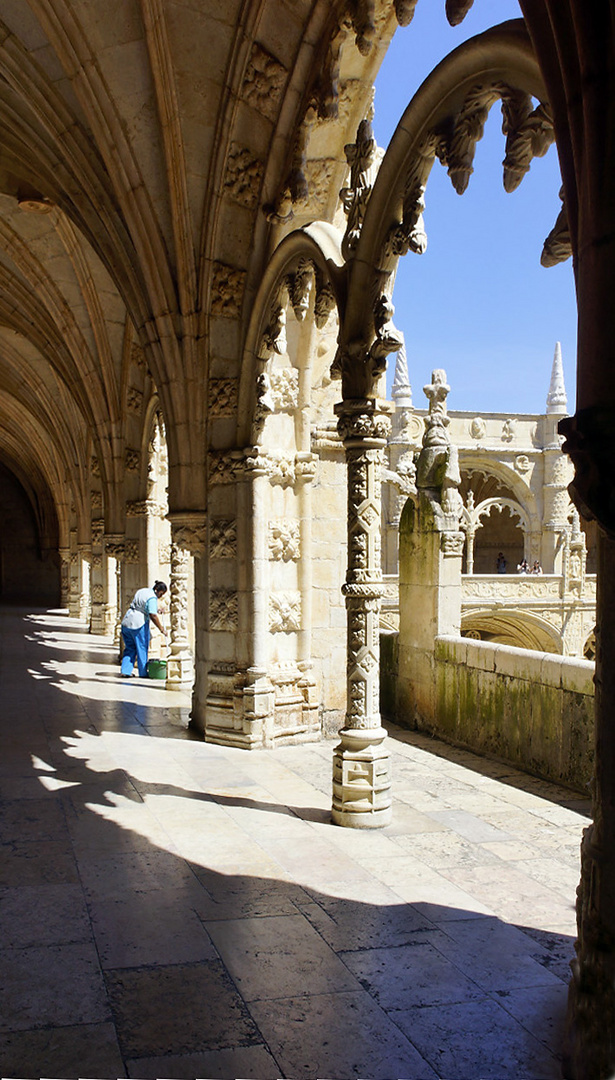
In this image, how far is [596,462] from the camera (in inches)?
78.2

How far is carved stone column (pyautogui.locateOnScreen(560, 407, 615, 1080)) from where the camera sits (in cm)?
199

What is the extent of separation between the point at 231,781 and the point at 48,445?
16088 millimetres

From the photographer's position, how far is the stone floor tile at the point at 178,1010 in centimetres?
237

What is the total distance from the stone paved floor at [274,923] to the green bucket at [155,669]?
3.86m

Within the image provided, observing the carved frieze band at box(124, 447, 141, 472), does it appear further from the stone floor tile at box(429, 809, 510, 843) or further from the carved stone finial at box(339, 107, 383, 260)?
the stone floor tile at box(429, 809, 510, 843)

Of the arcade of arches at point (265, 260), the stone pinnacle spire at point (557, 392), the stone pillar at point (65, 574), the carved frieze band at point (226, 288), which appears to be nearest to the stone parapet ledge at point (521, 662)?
the arcade of arches at point (265, 260)

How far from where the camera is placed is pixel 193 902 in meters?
3.33

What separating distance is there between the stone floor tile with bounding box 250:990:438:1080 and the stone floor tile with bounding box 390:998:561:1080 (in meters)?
0.05

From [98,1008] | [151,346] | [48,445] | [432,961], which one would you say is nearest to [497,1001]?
[432,961]

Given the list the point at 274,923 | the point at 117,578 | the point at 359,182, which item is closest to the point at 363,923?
the point at 274,923

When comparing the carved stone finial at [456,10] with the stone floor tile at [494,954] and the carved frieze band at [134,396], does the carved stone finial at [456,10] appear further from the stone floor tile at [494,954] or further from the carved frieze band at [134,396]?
the carved frieze band at [134,396]

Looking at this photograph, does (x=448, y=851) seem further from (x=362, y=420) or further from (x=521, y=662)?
(x=362, y=420)

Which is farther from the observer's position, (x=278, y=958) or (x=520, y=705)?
(x=520, y=705)

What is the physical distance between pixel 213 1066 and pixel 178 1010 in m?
0.31
